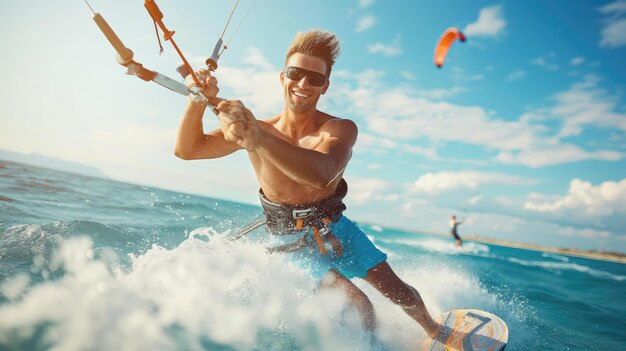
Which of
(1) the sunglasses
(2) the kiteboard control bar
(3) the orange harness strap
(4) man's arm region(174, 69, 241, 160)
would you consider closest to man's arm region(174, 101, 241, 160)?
(4) man's arm region(174, 69, 241, 160)

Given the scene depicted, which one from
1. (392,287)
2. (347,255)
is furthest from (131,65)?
(392,287)

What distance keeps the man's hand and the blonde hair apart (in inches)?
61.6

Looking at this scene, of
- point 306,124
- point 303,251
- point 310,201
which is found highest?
point 306,124

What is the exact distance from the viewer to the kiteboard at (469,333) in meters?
3.64

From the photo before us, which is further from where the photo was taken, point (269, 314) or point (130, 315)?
point (269, 314)

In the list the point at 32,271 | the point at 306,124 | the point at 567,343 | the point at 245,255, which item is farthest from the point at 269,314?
the point at 567,343

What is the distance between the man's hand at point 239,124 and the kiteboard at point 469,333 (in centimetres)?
348

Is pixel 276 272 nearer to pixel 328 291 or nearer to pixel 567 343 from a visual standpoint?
pixel 328 291

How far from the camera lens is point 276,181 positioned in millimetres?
2938

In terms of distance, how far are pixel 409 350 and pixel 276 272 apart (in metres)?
1.92

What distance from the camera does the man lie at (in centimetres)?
244

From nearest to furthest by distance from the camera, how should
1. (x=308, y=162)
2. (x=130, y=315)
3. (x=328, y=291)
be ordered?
(x=308, y=162) → (x=130, y=315) → (x=328, y=291)

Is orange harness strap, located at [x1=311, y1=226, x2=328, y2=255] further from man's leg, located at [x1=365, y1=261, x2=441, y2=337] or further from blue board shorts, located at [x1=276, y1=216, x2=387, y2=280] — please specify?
man's leg, located at [x1=365, y1=261, x2=441, y2=337]

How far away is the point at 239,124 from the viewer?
142 centimetres
